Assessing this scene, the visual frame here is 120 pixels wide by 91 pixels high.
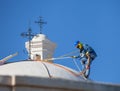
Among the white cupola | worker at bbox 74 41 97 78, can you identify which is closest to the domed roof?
worker at bbox 74 41 97 78

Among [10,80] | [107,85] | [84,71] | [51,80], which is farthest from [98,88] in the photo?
[84,71]

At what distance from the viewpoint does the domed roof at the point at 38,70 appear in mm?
13359

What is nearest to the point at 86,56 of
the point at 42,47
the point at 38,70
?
the point at 38,70

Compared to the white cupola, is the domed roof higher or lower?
lower

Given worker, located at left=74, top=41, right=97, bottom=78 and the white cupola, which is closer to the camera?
worker, located at left=74, top=41, right=97, bottom=78

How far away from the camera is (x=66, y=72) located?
1399 cm

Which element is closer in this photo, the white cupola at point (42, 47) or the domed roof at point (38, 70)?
the domed roof at point (38, 70)

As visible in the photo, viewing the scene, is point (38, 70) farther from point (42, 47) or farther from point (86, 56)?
point (42, 47)

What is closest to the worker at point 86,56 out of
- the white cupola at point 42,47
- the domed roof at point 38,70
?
the domed roof at point 38,70

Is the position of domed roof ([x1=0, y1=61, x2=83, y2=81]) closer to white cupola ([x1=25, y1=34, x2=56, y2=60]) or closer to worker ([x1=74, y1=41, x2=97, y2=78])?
worker ([x1=74, y1=41, x2=97, y2=78])

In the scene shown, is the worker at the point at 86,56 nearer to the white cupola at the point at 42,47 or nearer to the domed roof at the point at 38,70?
the domed roof at the point at 38,70

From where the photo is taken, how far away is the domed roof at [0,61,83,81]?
13.4 metres

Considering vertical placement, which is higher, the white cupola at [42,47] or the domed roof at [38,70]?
the white cupola at [42,47]

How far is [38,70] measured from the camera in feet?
44.8
